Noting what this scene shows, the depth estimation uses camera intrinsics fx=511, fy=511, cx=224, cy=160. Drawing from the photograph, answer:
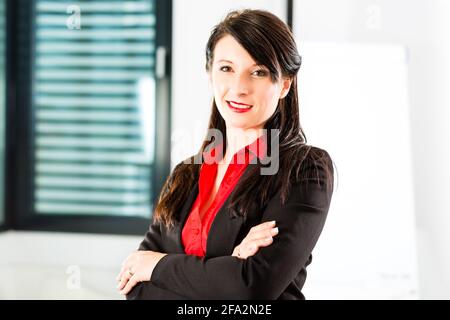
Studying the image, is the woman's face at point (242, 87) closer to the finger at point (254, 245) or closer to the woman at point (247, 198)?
the woman at point (247, 198)

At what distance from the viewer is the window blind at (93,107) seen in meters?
2.41

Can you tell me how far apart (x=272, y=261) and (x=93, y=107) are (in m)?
1.75

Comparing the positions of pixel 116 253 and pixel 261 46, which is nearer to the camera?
pixel 261 46

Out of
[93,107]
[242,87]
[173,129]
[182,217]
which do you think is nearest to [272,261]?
[182,217]

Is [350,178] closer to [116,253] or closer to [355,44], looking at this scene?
[355,44]

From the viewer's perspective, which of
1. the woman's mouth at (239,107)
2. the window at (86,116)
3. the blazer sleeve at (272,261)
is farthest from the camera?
the window at (86,116)

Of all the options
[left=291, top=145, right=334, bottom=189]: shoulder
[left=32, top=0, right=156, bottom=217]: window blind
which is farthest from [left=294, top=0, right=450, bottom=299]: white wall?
[left=291, top=145, right=334, bottom=189]: shoulder

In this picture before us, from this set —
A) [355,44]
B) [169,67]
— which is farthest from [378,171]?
[169,67]

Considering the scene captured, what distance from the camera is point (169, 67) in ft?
7.47

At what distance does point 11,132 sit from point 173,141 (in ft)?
2.76

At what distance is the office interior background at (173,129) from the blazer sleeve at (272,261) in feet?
3.46

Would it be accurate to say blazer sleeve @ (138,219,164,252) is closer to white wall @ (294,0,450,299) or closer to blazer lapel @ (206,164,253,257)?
blazer lapel @ (206,164,253,257)

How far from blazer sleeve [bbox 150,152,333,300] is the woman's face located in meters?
0.16

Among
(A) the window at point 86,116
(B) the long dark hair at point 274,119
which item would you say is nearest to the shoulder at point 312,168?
(B) the long dark hair at point 274,119
